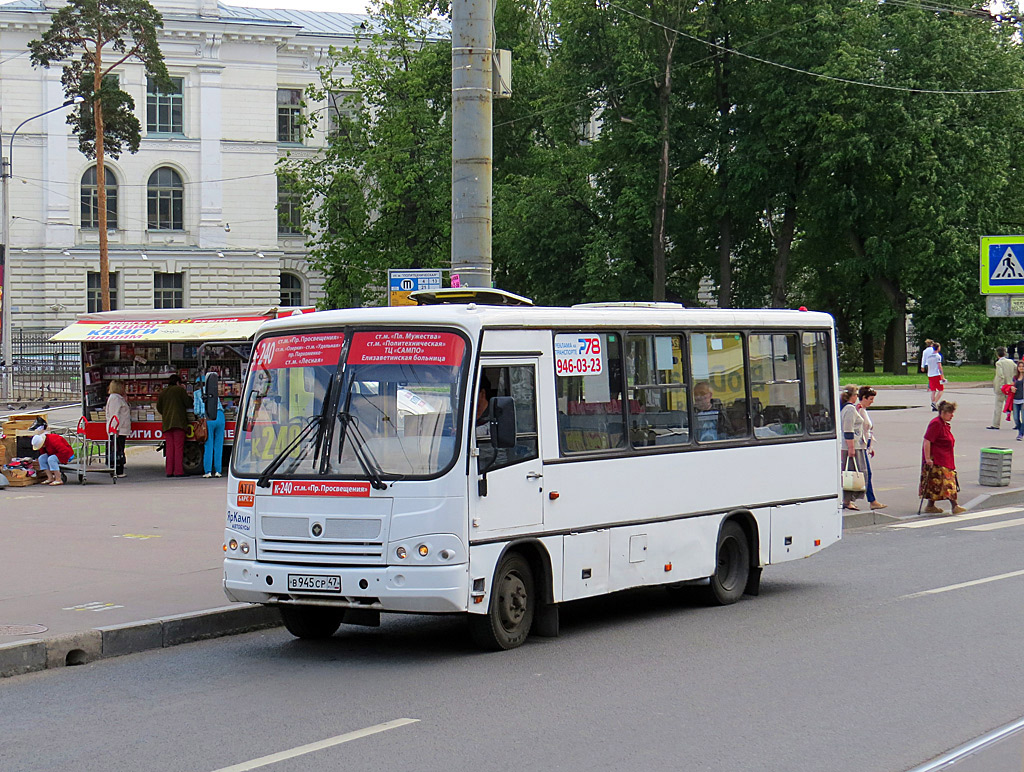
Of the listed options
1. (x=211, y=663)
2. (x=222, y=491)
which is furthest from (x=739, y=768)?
(x=222, y=491)

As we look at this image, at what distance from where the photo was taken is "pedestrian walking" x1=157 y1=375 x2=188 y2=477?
77.4ft

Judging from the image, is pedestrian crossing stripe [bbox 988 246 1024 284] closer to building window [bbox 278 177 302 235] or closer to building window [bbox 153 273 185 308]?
building window [bbox 278 177 302 235]

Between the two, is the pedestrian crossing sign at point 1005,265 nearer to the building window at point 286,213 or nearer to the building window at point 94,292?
the building window at point 286,213

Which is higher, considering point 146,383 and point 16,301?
point 16,301

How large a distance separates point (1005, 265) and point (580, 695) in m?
15.4

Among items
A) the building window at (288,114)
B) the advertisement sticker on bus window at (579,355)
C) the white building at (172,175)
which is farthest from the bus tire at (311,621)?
the building window at (288,114)

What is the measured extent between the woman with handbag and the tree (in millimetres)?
37711

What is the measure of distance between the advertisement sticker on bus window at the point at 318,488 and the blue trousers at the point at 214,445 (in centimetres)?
1449

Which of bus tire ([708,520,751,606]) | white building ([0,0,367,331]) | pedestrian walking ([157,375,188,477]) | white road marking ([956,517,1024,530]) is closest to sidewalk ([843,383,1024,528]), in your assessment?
white road marking ([956,517,1024,530])

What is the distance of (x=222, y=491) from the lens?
68.8 ft

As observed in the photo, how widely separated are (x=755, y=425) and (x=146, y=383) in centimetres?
1613

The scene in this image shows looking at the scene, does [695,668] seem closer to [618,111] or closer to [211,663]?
[211,663]

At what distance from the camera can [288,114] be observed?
75.3 meters

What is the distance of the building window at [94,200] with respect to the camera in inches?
2736
